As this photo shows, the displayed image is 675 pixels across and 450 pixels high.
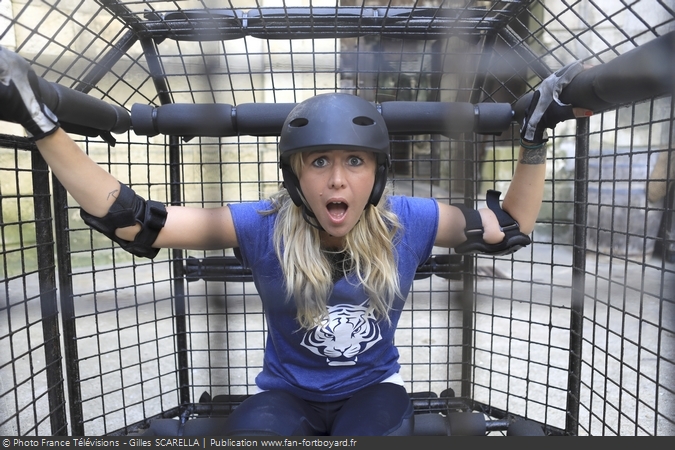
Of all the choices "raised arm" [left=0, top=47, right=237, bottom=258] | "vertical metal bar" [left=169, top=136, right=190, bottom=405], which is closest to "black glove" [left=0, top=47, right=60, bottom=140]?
"raised arm" [left=0, top=47, right=237, bottom=258]

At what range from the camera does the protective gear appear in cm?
104

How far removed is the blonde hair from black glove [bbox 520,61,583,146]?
383 millimetres

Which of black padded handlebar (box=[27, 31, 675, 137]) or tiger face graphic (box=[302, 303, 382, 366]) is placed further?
tiger face graphic (box=[302, 303, 382, 366])

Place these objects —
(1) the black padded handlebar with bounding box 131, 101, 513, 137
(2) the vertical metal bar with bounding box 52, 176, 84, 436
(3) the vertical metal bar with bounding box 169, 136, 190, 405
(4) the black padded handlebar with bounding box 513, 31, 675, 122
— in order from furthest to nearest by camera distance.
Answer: (3) the vertical metal bar with bounding box 169, 136, 190, 405 → (2) the vertical metal bar with bounding box 52, 176, 84, 436 → (1) the black padded handlebar with bounding box 131, 101, 513, 137 → (4) the black padded handlebar with bounding box 513, 31, 675, 122

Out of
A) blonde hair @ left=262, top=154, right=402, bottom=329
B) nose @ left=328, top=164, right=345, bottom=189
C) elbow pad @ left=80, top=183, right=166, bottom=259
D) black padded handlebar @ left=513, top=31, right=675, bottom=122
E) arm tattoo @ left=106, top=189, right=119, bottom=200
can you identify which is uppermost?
black padded handlebar @ left=513, top=31, right=675, bottom=122

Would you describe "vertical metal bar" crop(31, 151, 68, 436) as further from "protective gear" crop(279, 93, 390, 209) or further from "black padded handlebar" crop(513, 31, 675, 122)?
"black padded handlebar" crop(513, 31, 675, 122)

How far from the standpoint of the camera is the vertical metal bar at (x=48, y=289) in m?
1.29

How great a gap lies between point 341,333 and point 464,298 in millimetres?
578

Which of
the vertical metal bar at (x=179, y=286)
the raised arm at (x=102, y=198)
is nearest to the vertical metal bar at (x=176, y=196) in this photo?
the vertical metal bar at (x=179, y=286)

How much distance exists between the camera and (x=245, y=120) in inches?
51.6

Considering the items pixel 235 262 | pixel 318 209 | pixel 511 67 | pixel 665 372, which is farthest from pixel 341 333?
pixel 665 372

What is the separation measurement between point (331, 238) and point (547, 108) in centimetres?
59

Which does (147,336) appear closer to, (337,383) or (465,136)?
(337,383)

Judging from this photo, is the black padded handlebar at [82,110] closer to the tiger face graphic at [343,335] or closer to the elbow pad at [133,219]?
the elbow pad at [133,219]
